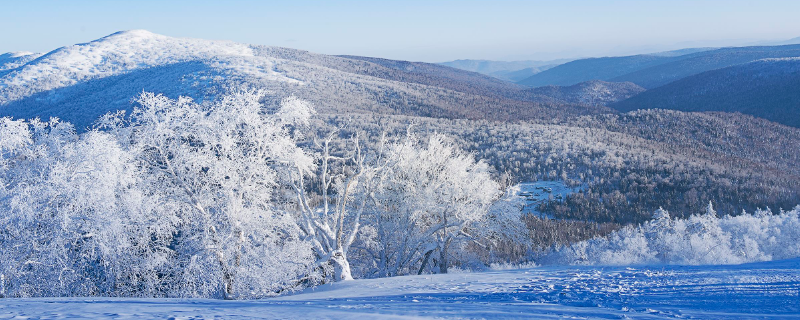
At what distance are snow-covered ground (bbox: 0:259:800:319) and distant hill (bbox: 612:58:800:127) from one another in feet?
278

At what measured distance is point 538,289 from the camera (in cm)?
750

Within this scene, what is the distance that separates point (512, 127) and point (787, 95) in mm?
66909

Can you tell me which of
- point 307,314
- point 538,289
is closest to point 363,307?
point 307,314

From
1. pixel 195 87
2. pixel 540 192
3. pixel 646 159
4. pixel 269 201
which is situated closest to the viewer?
pixel 269 201

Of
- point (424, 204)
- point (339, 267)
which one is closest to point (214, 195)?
point (339, 267)

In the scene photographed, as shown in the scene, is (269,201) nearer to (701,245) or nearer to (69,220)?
(69,220)

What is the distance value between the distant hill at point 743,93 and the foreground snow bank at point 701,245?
7575cm

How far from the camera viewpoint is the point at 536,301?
6.71 m

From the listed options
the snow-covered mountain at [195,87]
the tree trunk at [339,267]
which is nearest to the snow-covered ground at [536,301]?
the tree trunk at [339,267]

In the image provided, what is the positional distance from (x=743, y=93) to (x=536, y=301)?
119 metres

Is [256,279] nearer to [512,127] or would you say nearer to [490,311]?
[490,311]

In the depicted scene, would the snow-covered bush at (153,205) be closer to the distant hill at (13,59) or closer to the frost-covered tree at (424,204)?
the frost-covered tree at (424,204)

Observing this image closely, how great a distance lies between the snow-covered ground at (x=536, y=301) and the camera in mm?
5676

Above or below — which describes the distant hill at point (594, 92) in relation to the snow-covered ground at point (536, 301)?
above
